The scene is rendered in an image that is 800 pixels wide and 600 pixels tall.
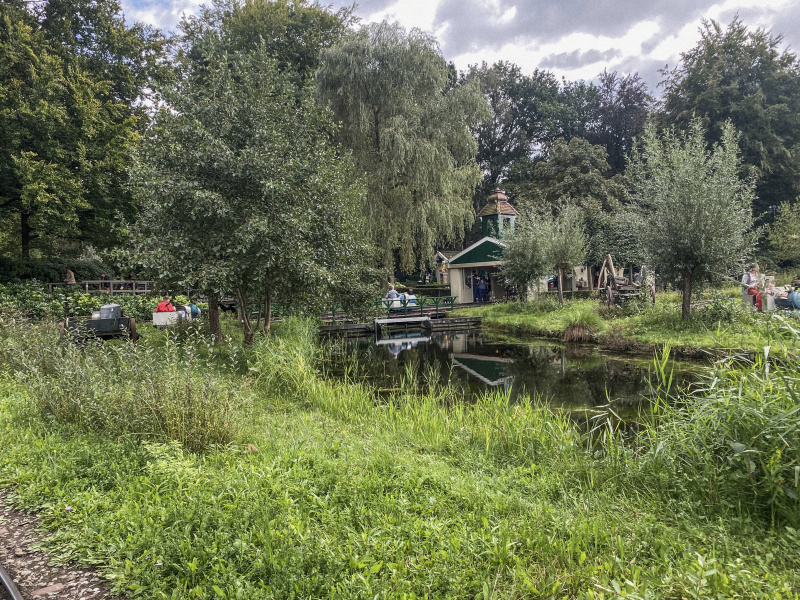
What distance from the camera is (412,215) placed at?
20078mm

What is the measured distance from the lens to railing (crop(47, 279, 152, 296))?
1794cm

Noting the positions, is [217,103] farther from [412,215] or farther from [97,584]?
[412,215]

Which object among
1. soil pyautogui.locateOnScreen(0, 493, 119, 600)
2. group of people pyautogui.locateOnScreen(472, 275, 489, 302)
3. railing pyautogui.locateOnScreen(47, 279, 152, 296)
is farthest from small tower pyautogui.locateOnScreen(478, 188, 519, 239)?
soil pyautogui.locateOnScreen(0, 493, 119, 600)

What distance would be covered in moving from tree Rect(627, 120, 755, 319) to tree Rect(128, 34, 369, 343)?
28.5 ft

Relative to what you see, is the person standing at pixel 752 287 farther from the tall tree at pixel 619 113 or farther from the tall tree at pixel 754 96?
the tall tree at pixel 619 113

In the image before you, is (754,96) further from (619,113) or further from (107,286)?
(107,286)

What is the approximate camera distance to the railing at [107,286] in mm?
17938

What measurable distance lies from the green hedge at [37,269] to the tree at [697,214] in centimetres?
2094

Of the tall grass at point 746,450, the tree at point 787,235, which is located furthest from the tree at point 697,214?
the tree at point 787,235

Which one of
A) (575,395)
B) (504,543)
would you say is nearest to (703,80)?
(575,395)

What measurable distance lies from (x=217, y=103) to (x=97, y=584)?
882cm

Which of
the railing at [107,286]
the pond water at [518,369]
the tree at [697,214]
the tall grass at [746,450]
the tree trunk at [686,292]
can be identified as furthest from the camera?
the railing at [107,286]

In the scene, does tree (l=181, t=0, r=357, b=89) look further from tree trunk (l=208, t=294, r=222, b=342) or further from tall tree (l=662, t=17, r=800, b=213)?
tall tree (l=662, t=17, r=800, b=213)

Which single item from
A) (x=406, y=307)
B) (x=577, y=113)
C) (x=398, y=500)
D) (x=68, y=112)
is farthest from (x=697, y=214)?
(x=577, y=113)
